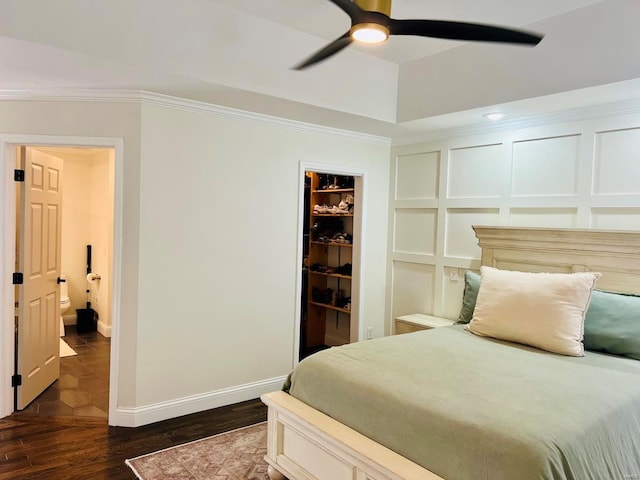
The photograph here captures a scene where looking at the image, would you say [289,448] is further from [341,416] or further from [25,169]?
[25,169]

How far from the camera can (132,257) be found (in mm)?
3197

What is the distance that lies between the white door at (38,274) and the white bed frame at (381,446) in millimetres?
2144

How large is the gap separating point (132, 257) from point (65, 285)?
330 cm

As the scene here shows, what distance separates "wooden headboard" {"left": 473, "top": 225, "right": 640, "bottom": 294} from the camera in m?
3.00

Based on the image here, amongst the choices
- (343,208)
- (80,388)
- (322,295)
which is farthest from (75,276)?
(343,208)

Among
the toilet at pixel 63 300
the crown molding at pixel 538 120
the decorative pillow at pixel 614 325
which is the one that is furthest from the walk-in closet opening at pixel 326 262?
the toilet at pixel 63 300

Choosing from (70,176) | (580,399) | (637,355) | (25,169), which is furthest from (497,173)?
(70,176)

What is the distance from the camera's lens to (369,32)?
1.97 m

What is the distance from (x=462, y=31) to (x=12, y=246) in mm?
3317

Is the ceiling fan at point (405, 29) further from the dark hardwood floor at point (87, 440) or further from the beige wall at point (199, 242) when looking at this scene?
the dark hardwood floor at point (87, 440)

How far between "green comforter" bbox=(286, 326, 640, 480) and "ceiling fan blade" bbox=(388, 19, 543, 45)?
5.21 feet

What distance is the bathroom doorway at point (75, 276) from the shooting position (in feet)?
11.3

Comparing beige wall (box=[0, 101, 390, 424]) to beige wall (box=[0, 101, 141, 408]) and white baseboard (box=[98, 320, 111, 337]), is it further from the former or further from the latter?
white baseboard (box=[98, 320, 111, 337])

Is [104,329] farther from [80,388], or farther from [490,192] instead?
[490,192]
